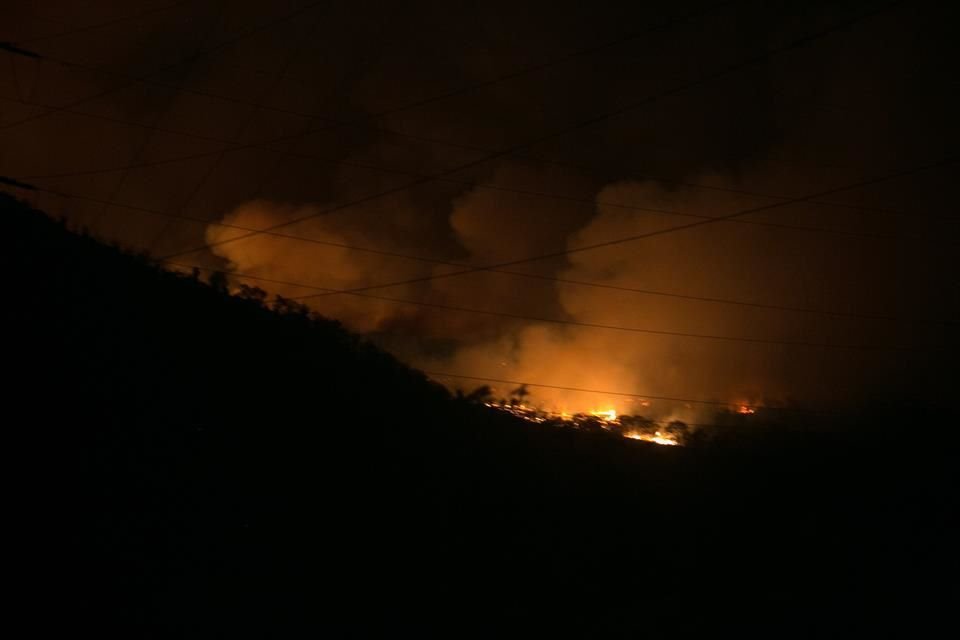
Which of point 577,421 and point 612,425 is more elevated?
point 612,425

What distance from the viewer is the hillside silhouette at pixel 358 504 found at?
636 centimetres

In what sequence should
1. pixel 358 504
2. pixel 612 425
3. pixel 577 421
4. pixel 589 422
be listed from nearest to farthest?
pixel 358 504, pixel 577 421, pixel 589 422, pixel 612 425

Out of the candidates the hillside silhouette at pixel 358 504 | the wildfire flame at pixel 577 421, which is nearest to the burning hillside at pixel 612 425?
the wildfire flame at pixel 577 421

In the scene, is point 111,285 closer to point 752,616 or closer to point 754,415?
point 752,616

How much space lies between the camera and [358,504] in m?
8.02

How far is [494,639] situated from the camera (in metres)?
6.69

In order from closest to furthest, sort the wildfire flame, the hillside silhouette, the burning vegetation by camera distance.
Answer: the hillside silhouette
the burning vegetation
the wildfire flame

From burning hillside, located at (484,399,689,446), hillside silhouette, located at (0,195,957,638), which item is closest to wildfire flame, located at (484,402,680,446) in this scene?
burning hillside, located at (484,399,689,446)

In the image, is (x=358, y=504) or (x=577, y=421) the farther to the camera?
(x=577, y=421)

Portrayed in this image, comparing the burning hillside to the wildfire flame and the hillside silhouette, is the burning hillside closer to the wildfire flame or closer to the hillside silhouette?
the wildfire flame

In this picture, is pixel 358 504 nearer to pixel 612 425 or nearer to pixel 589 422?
pixel 589 422

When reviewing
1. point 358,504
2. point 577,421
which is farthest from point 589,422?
point 358,504

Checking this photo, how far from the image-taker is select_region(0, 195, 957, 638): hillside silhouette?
6355 millimetres

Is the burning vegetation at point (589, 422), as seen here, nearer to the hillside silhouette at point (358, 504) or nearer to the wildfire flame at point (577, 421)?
the wildfire flame at point (577, 421)
